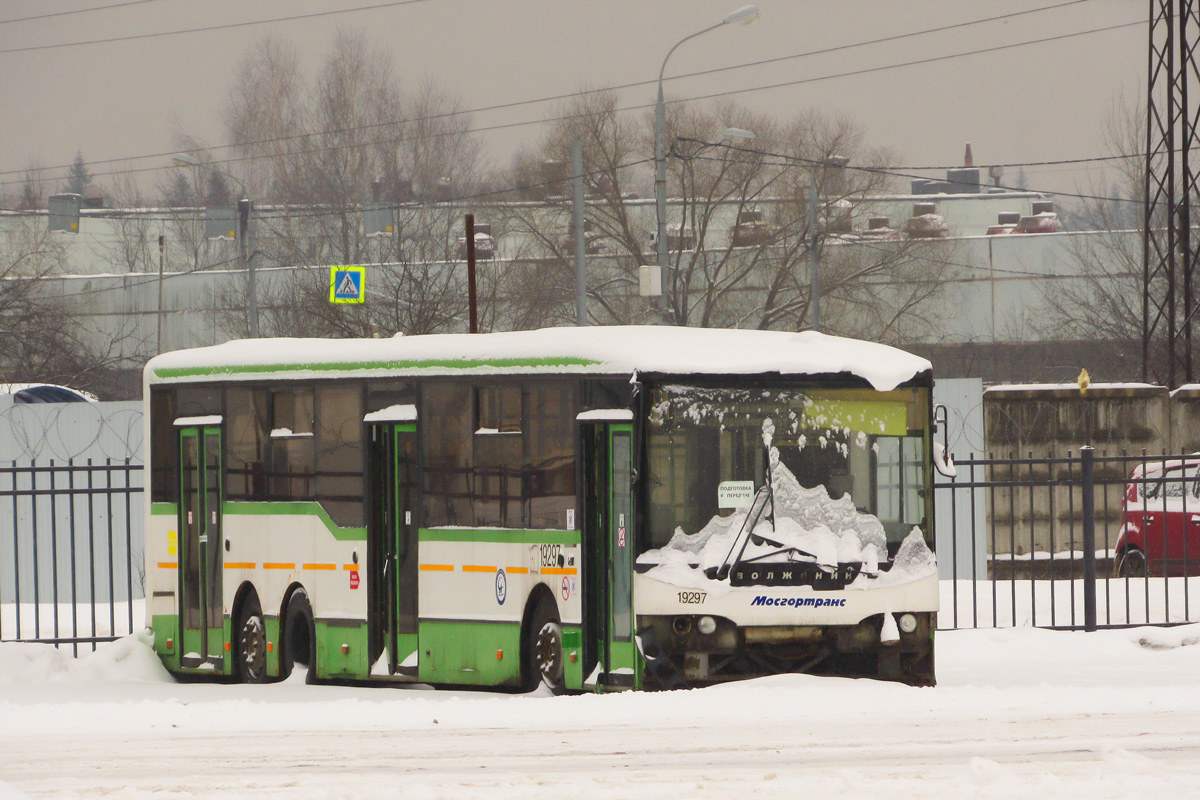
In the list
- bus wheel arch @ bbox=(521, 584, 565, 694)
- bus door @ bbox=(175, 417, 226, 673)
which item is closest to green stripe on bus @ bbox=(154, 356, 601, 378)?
bus door @ bbox=(175, 417, 226, 673)

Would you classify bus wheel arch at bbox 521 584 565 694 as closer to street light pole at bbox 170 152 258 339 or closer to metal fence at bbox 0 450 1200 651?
metal fence at bbox 0 450 1200 651

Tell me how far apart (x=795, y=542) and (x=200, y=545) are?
5752mm

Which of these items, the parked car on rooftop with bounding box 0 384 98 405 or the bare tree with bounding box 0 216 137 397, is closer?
the parked car on rooftop with bounding box 0 384 98 405

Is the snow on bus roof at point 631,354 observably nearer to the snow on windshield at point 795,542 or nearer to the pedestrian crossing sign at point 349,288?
the snow on windshield at point 795,542

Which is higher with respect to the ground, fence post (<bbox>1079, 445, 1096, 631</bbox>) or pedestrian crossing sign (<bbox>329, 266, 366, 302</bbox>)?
pedestrian crossing sign (<bbox>329, 266, 366, 302</bbox>)

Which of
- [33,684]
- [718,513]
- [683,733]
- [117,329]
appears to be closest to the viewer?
[683,733]

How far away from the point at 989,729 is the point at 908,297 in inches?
1750

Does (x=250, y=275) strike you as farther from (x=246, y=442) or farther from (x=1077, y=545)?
(x=246, y=442)

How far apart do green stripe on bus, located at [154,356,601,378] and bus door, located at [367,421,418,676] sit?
47 cm

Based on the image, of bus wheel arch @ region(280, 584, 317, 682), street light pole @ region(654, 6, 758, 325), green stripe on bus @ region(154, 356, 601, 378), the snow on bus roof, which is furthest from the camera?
street light pole @ region(654, 6, 758, 325)

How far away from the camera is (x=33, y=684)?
13.0 meters

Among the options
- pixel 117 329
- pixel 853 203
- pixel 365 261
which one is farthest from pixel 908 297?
pixel 117 329

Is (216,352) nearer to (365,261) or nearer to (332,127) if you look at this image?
(365,261)

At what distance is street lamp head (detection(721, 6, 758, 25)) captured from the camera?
27.5m
